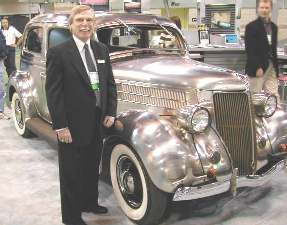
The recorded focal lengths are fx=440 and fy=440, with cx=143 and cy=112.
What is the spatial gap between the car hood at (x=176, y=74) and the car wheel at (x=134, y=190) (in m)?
0.68

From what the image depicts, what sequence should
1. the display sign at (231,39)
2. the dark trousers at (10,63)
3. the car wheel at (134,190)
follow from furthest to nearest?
the dark trousers at (10,63) < the display sign at (231,39) < the car wheel at (134,190)

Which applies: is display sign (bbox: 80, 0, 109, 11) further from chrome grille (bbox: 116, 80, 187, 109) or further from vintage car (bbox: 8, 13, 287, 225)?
chrome grille (bbox: 116, 80, 187, 109)

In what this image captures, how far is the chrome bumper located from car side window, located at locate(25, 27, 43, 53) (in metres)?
2.88

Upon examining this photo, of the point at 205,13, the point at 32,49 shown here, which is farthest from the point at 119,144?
the point at 205,13

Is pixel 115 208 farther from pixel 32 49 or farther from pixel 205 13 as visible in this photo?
pixel 205 13

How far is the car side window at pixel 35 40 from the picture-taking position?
523 cm

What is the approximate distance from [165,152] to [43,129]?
2197 mm

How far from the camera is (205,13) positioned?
9812 mm

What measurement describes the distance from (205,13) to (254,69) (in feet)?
17.3

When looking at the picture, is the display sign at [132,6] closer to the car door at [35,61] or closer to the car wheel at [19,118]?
the car door at [35,61]

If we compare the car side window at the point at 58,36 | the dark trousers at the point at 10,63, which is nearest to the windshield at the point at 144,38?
the car side window at the point at 58,36

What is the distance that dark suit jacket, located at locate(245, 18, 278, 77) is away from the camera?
4762mm

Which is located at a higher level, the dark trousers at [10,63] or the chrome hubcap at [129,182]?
the dark trousers at [10,63]

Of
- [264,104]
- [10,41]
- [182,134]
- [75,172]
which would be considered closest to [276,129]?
[264,104]
